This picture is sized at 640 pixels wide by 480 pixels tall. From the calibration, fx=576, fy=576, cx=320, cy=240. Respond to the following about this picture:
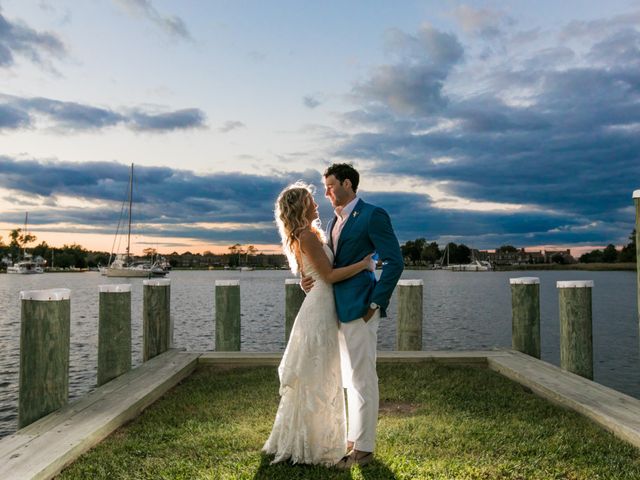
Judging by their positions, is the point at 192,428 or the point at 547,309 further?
the point at 547,309

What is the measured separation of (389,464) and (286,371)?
3.39ft

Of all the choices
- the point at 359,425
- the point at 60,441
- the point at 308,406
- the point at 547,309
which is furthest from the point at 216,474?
the point at 547,309

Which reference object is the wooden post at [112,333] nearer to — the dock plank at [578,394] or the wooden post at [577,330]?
the dock plank at [578,394]

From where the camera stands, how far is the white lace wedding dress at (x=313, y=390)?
4.28 meters

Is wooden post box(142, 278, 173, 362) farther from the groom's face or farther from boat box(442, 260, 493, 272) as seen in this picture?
boat box(442, 260, 493, 272)

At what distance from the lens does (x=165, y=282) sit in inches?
326

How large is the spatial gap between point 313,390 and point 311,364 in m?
0.19

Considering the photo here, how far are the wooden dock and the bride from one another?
1.69 metres

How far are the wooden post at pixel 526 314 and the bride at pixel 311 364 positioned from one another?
4741 millimetres

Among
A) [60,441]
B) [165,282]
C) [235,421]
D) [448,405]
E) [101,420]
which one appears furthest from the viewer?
[165,282]

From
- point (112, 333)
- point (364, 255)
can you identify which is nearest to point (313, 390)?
point (364, 255)

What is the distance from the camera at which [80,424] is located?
5.01m

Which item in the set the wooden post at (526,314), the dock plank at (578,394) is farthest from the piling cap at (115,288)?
the wooden post at (526,314)

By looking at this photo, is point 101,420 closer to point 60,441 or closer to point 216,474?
point 60,441
